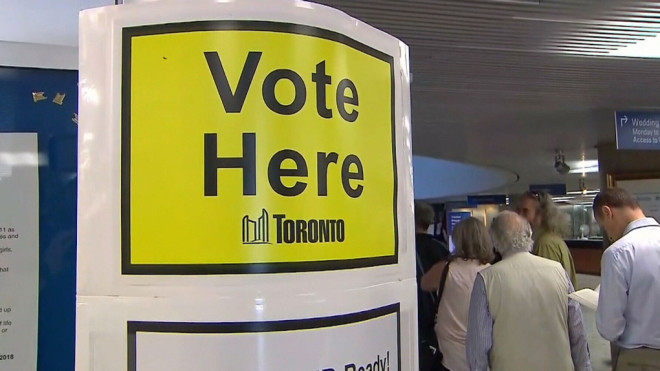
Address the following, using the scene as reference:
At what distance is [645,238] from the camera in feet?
8.77

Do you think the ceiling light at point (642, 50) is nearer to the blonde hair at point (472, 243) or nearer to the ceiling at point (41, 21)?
the blonde hair at point (472, 243)

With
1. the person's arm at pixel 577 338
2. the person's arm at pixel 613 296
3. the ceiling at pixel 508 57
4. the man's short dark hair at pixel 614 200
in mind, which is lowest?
the person's arm at pixel 577 338

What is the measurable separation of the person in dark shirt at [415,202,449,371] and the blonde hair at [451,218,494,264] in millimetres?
421

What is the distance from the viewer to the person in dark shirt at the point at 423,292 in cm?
370

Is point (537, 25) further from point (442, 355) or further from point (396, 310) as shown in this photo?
point (396, 310)

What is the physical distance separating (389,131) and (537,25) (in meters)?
2.62

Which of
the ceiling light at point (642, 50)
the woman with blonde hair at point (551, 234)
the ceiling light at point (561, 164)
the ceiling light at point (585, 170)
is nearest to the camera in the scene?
the ceiling light at point (642, 50)

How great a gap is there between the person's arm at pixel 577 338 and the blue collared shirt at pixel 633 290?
3.5 inches

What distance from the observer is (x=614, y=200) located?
295 centimetres

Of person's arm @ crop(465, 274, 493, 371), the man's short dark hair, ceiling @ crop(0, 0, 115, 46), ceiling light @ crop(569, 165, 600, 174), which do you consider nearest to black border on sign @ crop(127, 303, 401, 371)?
ceiling @ crop(0, 0, 115, 46)

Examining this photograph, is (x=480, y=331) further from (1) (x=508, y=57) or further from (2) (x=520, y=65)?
(2) (x=520, y=65)

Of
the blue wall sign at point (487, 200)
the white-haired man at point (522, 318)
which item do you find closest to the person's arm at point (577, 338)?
the white-haired man at point (522, 318)

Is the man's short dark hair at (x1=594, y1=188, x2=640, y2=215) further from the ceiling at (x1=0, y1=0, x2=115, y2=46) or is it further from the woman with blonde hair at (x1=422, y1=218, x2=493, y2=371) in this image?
the ceiling at (x1=0, y1=0, x2=115, y2=46)

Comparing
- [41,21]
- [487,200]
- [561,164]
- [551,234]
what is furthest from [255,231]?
[487,200]
